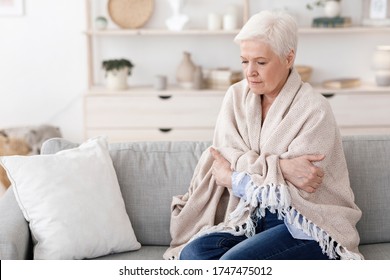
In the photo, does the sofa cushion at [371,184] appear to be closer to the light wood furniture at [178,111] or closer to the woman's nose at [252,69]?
the woman's nose at [252,69]

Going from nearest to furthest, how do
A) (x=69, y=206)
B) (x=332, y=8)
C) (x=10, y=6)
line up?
(x=69, y=206), (x=332, y=8), (x=10, y=6)

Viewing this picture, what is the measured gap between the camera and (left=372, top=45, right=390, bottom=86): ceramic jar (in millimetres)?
4910

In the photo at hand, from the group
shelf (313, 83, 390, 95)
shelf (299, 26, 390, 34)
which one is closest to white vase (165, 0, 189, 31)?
shelf (299, 26, 390, 34)

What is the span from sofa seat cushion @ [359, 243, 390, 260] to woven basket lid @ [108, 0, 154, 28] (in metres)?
2.87

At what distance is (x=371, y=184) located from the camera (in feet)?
8.81

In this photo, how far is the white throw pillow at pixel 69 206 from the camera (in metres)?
2.41

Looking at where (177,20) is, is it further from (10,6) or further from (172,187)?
(172,187)

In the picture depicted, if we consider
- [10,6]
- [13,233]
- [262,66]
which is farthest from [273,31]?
[10,6]

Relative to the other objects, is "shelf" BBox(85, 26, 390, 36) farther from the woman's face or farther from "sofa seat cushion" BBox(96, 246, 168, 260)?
"sofa seat cushion" BBox(96, 246, 168, 260)

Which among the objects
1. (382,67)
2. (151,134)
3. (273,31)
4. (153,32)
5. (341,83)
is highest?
(273,31)

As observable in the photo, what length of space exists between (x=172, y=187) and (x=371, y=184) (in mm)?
762

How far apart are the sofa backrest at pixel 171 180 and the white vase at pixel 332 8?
2.32 m
